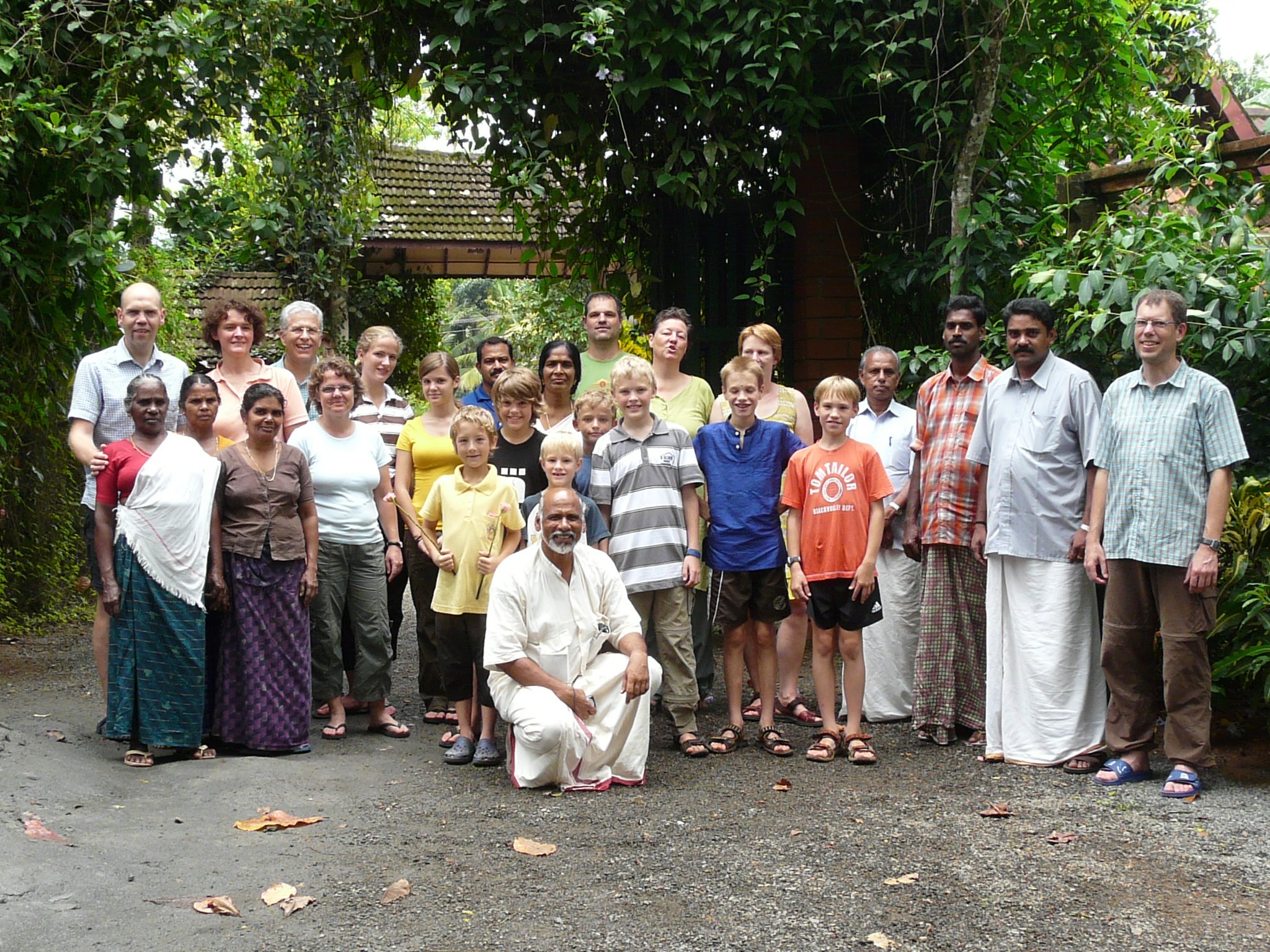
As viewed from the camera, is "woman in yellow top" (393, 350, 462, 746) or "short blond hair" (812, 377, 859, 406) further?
"woman in yellow top" (393, 350, 462, 746)

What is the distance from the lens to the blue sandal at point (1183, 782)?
4945 mm

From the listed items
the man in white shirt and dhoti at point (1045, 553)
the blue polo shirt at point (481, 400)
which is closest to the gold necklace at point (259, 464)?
the blue polo shirt at point (481, 400)

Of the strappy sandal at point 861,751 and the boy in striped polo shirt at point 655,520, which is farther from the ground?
the boy in striped polo shirt at point 655,520

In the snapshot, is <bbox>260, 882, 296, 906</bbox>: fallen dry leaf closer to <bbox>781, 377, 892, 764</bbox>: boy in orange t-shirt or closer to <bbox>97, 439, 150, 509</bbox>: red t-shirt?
<bbox>97, 439, 150, 509</bbox>: red t-shirt

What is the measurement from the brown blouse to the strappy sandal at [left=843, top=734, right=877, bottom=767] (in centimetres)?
271

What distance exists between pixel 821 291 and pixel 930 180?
106cm

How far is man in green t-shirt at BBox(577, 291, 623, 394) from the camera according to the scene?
6746mm

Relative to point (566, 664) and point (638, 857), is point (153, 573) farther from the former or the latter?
point (638, 857)

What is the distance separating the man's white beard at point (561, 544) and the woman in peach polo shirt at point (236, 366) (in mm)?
1659

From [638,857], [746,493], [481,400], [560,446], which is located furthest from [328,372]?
[638,857]

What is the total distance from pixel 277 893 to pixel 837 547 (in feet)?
9.53

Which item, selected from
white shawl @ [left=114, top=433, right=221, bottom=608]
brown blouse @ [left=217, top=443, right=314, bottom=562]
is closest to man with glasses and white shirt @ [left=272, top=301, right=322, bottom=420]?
brown blouse @ [left=217, top=443, right=314, bottom=562]

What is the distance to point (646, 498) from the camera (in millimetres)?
5879

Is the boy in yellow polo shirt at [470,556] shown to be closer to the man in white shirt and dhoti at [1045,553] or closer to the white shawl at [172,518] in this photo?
the white shawl at [172,518]
